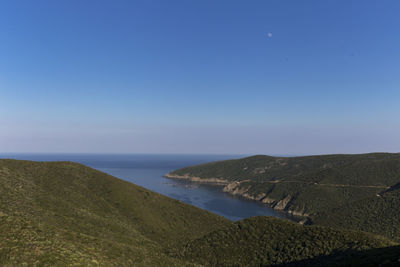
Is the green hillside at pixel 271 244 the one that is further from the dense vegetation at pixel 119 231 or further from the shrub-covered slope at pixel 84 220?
the shrub-covered slope at pixel 84 220

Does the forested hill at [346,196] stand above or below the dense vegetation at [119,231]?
below

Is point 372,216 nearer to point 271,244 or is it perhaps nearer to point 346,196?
point 346,196

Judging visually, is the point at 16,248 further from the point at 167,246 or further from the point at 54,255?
the point at 167,246

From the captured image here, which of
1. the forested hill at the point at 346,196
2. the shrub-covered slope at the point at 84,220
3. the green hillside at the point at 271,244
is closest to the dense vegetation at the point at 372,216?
the forested hill at the point at 346,196

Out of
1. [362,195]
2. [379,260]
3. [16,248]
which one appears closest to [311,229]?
[379,260]

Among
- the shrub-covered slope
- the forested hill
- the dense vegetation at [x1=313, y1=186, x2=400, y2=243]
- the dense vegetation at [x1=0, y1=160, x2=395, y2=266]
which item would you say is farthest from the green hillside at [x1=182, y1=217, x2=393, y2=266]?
the forested hill
